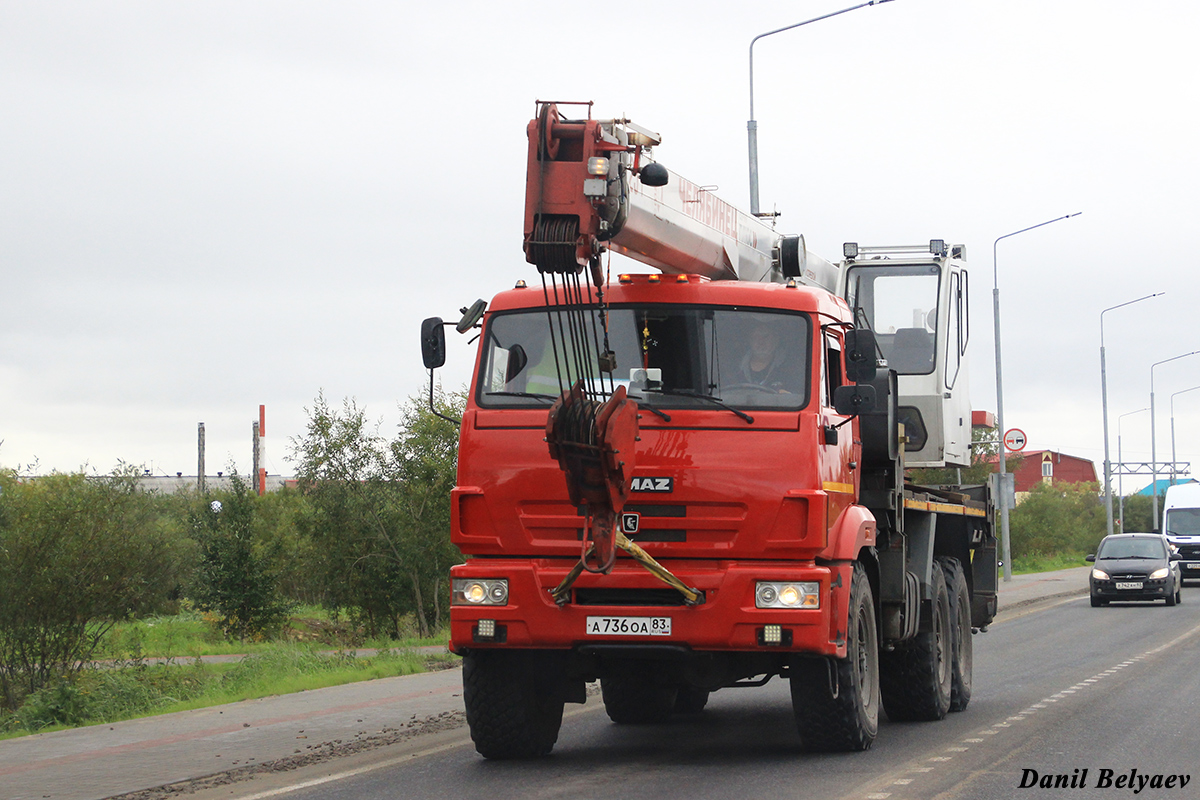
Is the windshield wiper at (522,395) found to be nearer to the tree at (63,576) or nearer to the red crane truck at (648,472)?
the red crane truck at (648,472)

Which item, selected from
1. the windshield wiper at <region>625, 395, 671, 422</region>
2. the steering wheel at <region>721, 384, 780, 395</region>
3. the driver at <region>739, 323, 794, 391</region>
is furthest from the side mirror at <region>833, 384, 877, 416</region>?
the windshield wiper at <region>625, 395, 671, 422</region>

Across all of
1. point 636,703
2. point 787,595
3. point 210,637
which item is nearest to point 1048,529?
point 210,637

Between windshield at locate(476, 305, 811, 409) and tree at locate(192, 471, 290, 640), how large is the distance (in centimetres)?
2996

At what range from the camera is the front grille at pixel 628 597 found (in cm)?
917

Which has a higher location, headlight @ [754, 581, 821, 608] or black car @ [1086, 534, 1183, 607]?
headlight @ [754, 581, 821, 608]

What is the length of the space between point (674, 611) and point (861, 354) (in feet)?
7.35

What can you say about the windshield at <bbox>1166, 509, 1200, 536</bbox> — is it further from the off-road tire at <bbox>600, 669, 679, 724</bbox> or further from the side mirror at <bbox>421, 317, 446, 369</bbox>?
the side mirror at <bbox>421, 317, 446, 369</bbox>

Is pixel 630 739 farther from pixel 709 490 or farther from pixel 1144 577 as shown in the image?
pixel 1144 577

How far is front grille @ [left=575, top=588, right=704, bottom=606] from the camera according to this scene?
917 cm

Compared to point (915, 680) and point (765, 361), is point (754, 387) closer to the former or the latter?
point (765, 361)

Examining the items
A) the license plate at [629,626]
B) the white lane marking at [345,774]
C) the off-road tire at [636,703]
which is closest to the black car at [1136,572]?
the off-road tire at [636,703]

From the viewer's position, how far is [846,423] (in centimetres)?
1015

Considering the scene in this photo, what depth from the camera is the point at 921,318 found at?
51.3 ft

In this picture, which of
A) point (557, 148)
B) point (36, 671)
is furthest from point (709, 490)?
point (36, 671)
